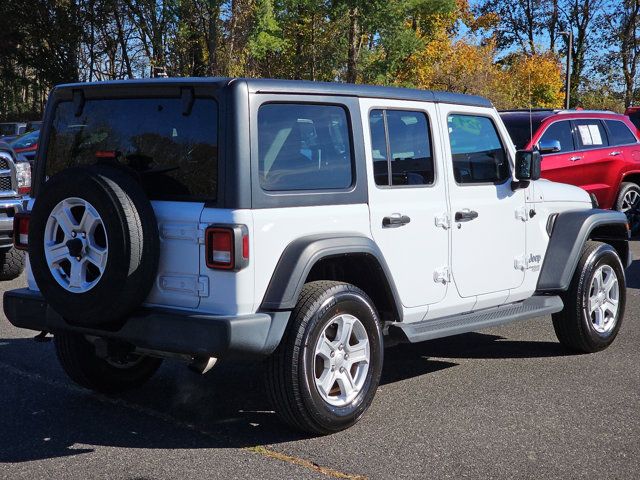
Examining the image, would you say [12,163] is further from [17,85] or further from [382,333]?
[17,85]

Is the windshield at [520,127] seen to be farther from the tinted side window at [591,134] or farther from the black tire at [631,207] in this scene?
the black tire at [631,207]

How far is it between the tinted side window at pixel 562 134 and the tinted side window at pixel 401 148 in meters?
7.47

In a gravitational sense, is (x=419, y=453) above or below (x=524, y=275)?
below

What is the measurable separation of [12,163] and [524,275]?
6105 millimetres

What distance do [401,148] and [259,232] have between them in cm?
131

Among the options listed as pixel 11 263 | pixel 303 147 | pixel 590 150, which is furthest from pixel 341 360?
pixel 590 150

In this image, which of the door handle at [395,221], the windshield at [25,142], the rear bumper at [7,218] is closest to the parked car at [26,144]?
the windshield at [25,142]

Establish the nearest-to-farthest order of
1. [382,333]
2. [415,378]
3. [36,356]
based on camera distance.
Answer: [382,333] → [415,378] → [36,356]

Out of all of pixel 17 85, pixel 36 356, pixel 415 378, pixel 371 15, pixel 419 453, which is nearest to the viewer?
pixel 419 453

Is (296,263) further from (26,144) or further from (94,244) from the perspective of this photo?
(26,144)

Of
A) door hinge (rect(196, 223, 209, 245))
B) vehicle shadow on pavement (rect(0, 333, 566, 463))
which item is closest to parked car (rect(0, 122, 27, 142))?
vehicle shadow on pavement (rect(0, 333, 566, 463))

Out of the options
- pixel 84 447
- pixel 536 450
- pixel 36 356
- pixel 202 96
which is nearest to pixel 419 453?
pixel 536 450

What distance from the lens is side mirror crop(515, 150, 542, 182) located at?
615 cm

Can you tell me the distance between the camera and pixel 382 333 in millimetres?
5188
